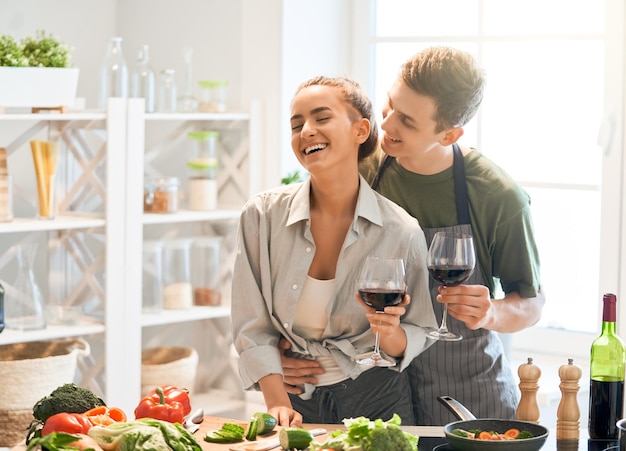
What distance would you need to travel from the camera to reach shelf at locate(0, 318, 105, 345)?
11.8 feet

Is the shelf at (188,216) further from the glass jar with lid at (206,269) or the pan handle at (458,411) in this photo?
the pan handle at (458,411)

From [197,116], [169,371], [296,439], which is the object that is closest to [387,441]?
[296,439]

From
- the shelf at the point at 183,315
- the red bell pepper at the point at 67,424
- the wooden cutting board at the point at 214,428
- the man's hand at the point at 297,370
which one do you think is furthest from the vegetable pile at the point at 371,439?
the shelf at the point at 183,315

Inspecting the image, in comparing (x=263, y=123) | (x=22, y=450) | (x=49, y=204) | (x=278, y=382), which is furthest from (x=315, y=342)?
(x=263, y=123)

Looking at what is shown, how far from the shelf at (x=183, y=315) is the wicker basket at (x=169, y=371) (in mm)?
155

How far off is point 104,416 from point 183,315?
2.00 meters

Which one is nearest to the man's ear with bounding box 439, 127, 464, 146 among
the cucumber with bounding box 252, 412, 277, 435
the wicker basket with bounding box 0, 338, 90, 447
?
the cucumber with bounding box 252, 412, 277, 435

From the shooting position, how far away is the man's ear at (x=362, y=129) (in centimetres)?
257

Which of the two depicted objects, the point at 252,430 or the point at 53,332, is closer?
the point at 252,430

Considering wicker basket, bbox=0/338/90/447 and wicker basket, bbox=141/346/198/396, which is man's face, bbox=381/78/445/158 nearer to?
wicker basket, bbox=0/338/90/447

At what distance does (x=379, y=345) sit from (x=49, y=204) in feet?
5.75

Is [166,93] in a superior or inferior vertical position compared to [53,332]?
superior

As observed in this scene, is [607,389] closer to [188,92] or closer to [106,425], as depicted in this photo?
[106,425]

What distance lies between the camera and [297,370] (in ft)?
8.12
